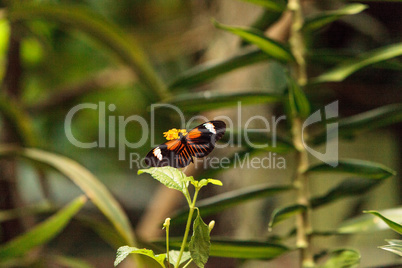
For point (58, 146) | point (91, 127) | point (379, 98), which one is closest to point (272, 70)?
point (379, 98)

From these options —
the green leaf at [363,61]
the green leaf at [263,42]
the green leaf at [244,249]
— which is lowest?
the green leaf at [244,249]

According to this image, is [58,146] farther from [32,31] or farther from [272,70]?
[272,70]

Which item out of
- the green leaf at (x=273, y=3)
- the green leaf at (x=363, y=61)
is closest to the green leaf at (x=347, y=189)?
the green leaf at (x=363, y=61)

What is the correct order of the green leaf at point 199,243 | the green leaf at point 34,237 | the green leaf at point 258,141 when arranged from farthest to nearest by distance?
1. the green leaf at point 34,237
2. the green leaf at point 258,141
3. the green leaf at point 199,243

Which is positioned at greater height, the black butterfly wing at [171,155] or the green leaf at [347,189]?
the green leaf at [347,189]

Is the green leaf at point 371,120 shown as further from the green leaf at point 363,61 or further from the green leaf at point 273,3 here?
the green leaf at point 273,3

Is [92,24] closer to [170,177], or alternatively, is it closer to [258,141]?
[258,141]
